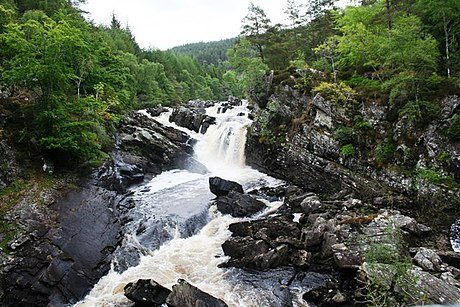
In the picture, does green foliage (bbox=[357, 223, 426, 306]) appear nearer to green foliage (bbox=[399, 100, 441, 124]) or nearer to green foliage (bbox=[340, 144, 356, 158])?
green foliage (bbox=[340, 144, 356, 158])

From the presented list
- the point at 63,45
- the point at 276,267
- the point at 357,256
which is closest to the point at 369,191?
the point at 357,256

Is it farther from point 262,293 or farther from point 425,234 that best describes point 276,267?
point 425,234

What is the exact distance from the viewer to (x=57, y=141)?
65.3 ft

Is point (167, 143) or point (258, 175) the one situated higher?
point (167, 143)

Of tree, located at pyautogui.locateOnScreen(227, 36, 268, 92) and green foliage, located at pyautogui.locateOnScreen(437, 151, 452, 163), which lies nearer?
green foliage, located at pyautogui.locateOnScreen(437, 151, 452, 163)

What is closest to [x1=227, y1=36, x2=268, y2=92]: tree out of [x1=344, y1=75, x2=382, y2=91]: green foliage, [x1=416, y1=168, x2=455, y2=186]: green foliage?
[x1=344, y1=75, x2=382, y2=91]: green foliage

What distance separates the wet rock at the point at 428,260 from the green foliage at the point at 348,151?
10162mm

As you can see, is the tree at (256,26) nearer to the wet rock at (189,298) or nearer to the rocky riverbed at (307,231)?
the rocky riverbed at (307,231)

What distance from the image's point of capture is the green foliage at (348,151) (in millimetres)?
22812

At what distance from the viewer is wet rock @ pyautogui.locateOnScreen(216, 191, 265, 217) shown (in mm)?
20625

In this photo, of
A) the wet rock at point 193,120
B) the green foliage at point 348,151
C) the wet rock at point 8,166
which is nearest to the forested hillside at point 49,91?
the wet rock at point 8,166

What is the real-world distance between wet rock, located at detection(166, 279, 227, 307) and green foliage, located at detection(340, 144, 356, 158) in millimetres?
15164

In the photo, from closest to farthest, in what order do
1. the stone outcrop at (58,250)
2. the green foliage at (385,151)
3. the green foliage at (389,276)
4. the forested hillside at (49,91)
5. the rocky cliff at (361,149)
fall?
the green foliage at (389,276) → the stone outcrop at (58,250) → the rocky cliff at (361,149) → the forested hillside at (49,91) → the green foliage at (385,151)

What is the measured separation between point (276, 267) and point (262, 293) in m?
2.04
